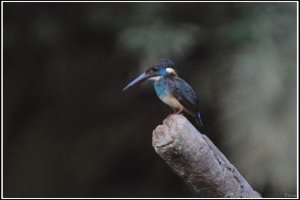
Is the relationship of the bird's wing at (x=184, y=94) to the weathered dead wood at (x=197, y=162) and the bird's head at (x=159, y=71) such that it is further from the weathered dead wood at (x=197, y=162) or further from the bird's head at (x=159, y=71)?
the weathered dead wood at (x=197, y=162)

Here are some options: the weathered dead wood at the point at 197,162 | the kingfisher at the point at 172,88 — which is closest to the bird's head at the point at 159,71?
the kingfisher at the point at 172,88

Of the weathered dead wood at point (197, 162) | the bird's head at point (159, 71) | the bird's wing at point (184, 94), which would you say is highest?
the bird's head at point (159, 71)

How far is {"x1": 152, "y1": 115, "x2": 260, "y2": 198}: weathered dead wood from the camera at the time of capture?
1195 millimetres

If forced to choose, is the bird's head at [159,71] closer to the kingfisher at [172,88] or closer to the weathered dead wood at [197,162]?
the kingfisher at [172,88]

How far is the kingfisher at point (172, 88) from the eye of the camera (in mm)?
1787

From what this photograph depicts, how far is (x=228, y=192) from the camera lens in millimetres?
1229

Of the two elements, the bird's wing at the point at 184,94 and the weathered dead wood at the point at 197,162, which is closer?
the weathered dead wood at the point at 197,162

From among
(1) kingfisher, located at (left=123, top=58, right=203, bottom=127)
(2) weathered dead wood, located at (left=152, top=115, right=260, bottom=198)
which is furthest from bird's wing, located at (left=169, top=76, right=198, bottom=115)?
(2) weathered dead wood, located at (left=152, top=115, right=260, bottom=198)

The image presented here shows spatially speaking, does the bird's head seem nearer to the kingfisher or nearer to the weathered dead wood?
the kingfisher

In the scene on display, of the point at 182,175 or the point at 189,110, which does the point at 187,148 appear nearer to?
the point at 182,175

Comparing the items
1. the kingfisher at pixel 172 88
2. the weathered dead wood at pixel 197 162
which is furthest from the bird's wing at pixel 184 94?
the weathered dead wood at pixel 197 162

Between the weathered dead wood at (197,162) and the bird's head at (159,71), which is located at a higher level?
the bird's head at (159,71)

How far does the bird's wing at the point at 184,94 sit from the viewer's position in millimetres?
1786

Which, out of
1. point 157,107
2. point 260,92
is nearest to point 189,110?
point 260,92
